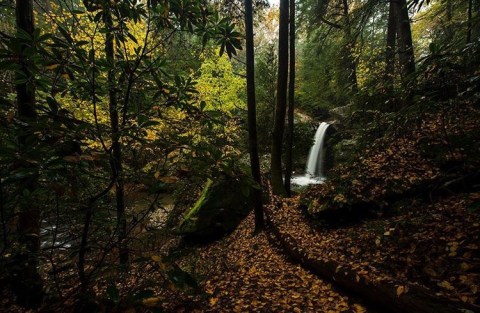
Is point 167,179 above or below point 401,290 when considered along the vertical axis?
above

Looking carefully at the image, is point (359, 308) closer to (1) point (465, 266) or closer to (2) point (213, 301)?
(1) point (465, 266)

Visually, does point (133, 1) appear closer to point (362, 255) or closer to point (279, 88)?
point (362, 255)

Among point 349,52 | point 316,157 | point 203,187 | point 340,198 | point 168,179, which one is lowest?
point 340,198

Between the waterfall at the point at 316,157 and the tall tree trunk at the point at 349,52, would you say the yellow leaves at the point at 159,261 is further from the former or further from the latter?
the waterfall at the point at 316,157

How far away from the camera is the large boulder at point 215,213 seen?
27.9ft

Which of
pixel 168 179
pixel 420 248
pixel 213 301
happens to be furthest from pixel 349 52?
pixel 168 179

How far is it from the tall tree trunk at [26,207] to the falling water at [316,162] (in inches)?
450

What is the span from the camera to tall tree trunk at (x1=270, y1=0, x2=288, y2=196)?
24.5 feet

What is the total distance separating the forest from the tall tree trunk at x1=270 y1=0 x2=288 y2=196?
0.05m

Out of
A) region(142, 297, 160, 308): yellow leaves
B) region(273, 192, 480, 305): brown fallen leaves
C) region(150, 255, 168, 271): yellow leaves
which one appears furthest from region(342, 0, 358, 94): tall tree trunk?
region(142, 297, 160, 308): yellow leaves

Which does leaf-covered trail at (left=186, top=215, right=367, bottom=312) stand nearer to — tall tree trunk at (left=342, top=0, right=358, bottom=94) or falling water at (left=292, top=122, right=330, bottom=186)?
tall tree trunk at (left=342, top=0, right=358, bottom=94)

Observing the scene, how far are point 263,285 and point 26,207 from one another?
360 centimetres

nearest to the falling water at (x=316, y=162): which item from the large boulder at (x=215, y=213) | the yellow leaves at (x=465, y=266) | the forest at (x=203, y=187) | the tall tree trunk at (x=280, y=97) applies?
the forest at (x=203, y=187)

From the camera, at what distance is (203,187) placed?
6.86 ft
